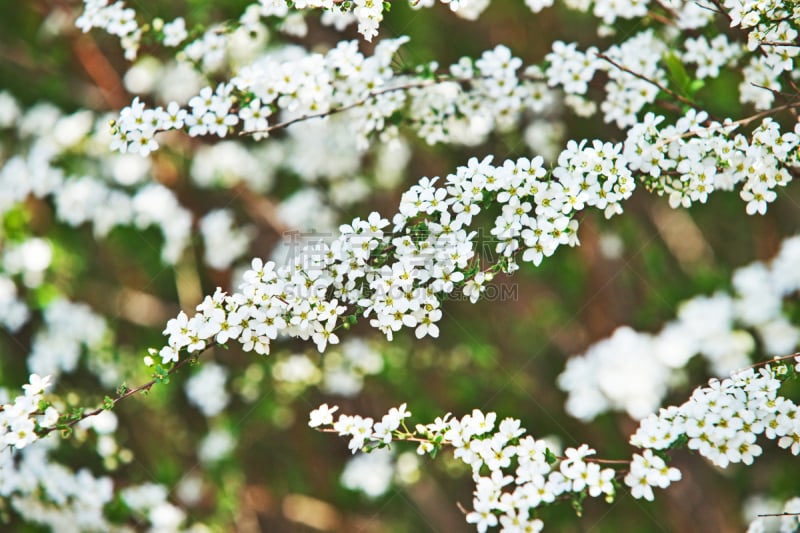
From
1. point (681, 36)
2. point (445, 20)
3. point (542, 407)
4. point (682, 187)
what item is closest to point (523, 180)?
point (682, 187)

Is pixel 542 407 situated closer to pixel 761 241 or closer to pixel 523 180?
pixel 761 241

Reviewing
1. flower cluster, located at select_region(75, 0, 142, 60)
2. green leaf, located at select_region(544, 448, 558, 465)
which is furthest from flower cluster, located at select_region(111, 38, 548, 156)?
green leaf, located at select_region(544, 448, 558, 465)

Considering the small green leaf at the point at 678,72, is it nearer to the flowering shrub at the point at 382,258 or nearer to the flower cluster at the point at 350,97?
the flowering shrub at the point at 382,258

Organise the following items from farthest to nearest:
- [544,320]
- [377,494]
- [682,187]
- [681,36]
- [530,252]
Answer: [544,320], [377,494], [681,36], [682,187], [530,252]

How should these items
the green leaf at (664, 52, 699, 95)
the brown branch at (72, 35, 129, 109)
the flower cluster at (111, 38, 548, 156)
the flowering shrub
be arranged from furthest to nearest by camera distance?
the brown branch at (72, 35, 129, 109) < the green leaf at (664, 52, 699, 95) < the flower cluster at (111, 38, 548, 156) < the flowering shrub

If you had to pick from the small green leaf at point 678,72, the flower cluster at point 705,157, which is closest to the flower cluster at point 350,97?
the small green leaf at point 678,72

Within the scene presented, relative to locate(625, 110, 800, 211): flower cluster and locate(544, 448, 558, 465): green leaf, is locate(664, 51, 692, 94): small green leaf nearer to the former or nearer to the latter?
locate(625, 110, 800, 211): flower cluster

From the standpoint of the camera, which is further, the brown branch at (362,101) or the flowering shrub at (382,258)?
the brown branch at (362,101)

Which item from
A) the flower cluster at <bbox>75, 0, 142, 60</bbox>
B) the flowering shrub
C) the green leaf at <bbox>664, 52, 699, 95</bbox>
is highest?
the flower cluster at <bbox>75, 0, 142, 60</bbox>

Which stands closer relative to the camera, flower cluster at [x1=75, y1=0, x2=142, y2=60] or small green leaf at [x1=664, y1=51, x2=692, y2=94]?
small green leaf at [x1=664, y1=51, x2=692, y2=94]
